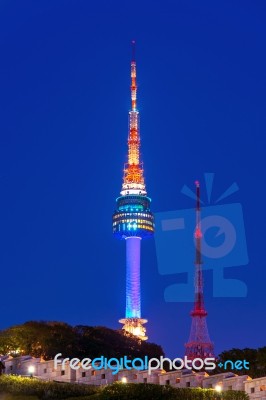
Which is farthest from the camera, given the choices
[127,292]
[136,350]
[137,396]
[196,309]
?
[127,292]

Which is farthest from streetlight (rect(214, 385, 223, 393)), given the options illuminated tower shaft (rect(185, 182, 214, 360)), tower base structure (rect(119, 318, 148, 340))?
tower base structure (rect(119, 318, 148, 340))

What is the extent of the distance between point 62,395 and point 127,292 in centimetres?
13423

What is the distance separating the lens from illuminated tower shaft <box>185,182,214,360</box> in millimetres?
150375

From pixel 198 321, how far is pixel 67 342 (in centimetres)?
6097

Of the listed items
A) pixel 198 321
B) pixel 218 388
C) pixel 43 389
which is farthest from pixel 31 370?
pixel 198 321

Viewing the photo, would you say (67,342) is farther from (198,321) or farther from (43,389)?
(198,321)

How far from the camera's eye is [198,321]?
15575 centimetres

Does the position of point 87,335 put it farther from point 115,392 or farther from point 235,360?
point 115,392

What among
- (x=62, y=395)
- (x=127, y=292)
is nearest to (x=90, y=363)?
(x=62, y=395)

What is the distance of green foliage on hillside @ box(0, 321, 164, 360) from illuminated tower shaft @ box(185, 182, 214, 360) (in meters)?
23.7

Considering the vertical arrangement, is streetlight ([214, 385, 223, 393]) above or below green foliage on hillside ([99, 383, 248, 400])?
above

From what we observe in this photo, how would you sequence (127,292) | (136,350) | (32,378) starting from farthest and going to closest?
(127,292), (136,350), (32,378)

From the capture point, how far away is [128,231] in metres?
198

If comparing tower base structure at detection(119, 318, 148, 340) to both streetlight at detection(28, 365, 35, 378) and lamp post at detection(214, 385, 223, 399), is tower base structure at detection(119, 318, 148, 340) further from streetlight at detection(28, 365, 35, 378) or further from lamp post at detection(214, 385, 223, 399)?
lamp post at detection(214, 385, 223, 399)
